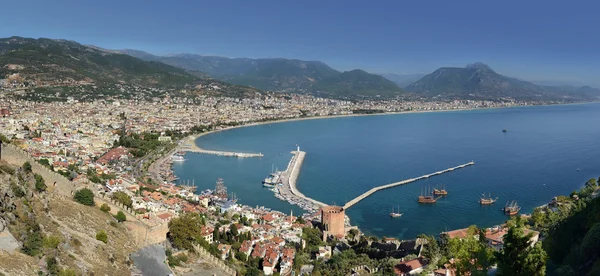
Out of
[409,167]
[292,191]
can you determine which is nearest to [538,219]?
[292,191]

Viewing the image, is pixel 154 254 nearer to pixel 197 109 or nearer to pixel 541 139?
pixel 541 139

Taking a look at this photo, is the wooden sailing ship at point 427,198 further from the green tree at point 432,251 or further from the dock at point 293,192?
the green tree at point 432,251

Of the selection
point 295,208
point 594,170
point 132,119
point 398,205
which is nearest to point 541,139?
point 594,170

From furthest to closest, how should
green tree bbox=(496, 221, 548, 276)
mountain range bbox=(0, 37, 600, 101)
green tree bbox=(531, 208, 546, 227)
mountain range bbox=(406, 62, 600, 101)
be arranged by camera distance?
1. mountain range bbox=(406, 62, 600, 101)
2. mountain range bbox=(0, 37, 600, 101)
3. green tree bbox=(531, 208, 546, 227)
4. green tree bbox=(496, 221, 548, 276)

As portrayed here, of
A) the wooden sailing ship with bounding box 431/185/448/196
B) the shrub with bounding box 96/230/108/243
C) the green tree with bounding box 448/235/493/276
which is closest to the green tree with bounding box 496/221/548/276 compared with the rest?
the green tree with bounding box 448/235/493/276

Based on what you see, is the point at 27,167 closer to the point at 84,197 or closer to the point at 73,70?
the point at 84,197

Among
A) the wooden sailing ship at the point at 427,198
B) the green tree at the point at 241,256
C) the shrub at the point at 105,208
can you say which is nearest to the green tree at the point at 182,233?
the shrub at the point at 105,208

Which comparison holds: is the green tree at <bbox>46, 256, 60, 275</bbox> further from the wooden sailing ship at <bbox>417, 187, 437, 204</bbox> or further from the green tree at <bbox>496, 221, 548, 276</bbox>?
the wooden sailing ship at <bbox>417, 187, 437, 204</bbox>
